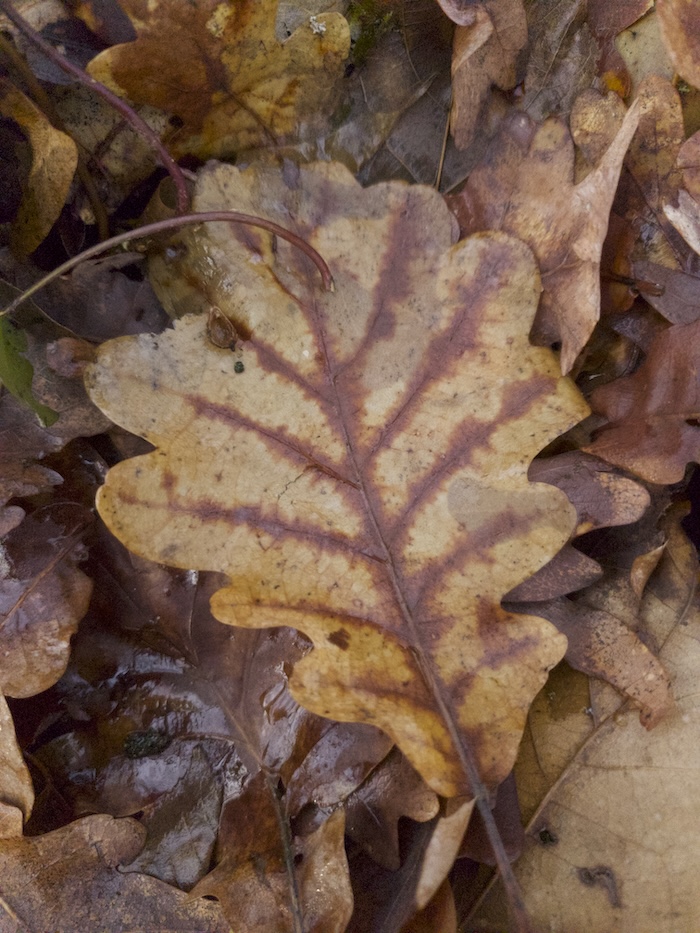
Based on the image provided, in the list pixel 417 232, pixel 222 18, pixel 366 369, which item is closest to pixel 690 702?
pixel 366 369

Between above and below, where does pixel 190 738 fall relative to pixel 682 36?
below

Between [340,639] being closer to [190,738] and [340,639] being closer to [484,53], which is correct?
[190,738]

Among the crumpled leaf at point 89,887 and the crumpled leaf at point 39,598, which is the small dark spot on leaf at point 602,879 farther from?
the crumpled leaf at point 39,598

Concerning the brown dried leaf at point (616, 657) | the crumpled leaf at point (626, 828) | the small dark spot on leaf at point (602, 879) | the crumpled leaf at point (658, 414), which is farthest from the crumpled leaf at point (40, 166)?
the small dark spot on leaf at point (602, 879)

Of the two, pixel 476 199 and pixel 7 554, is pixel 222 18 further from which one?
pixel 7 554

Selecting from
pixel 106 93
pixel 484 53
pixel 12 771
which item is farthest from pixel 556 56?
pixel 12 771
